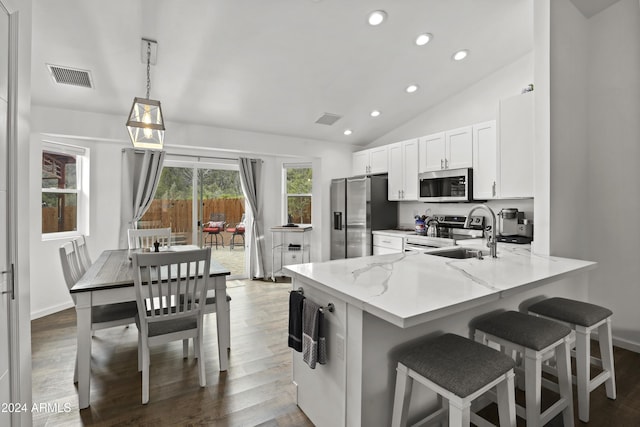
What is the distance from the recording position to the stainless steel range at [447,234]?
3883 mm

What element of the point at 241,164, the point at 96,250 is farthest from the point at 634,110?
the point at 96,250

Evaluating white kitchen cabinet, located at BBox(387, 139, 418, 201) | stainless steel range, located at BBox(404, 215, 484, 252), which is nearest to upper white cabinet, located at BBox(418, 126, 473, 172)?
white kitchen cabinet, located at BBox(387, 139, 418, 201)

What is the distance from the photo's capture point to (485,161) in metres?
3.55

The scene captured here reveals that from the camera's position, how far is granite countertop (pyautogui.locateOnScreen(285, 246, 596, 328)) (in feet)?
3.84

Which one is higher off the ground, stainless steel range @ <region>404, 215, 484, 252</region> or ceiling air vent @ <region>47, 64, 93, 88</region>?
ceiling air vent @ <region>47, 64, 93, 88</region>

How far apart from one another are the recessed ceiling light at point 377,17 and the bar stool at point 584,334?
8.93 feet

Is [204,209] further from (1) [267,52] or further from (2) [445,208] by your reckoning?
(2) [445,208]

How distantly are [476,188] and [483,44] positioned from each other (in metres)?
1.62

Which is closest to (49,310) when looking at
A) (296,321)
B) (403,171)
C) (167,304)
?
(167,304)

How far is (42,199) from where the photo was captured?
11.8 feet

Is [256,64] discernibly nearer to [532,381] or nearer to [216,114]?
[216,114]

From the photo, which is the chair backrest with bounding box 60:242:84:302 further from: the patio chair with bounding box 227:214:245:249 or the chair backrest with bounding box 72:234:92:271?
the patio chair with bounding box 227:214:245:249

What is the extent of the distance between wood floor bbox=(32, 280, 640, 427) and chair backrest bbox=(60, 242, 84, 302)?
28.8 inches

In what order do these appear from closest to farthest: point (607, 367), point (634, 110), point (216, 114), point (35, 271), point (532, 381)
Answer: point (532, 381), point (607, 367), point (634, 110), point (35, 271), point (216, 114)
